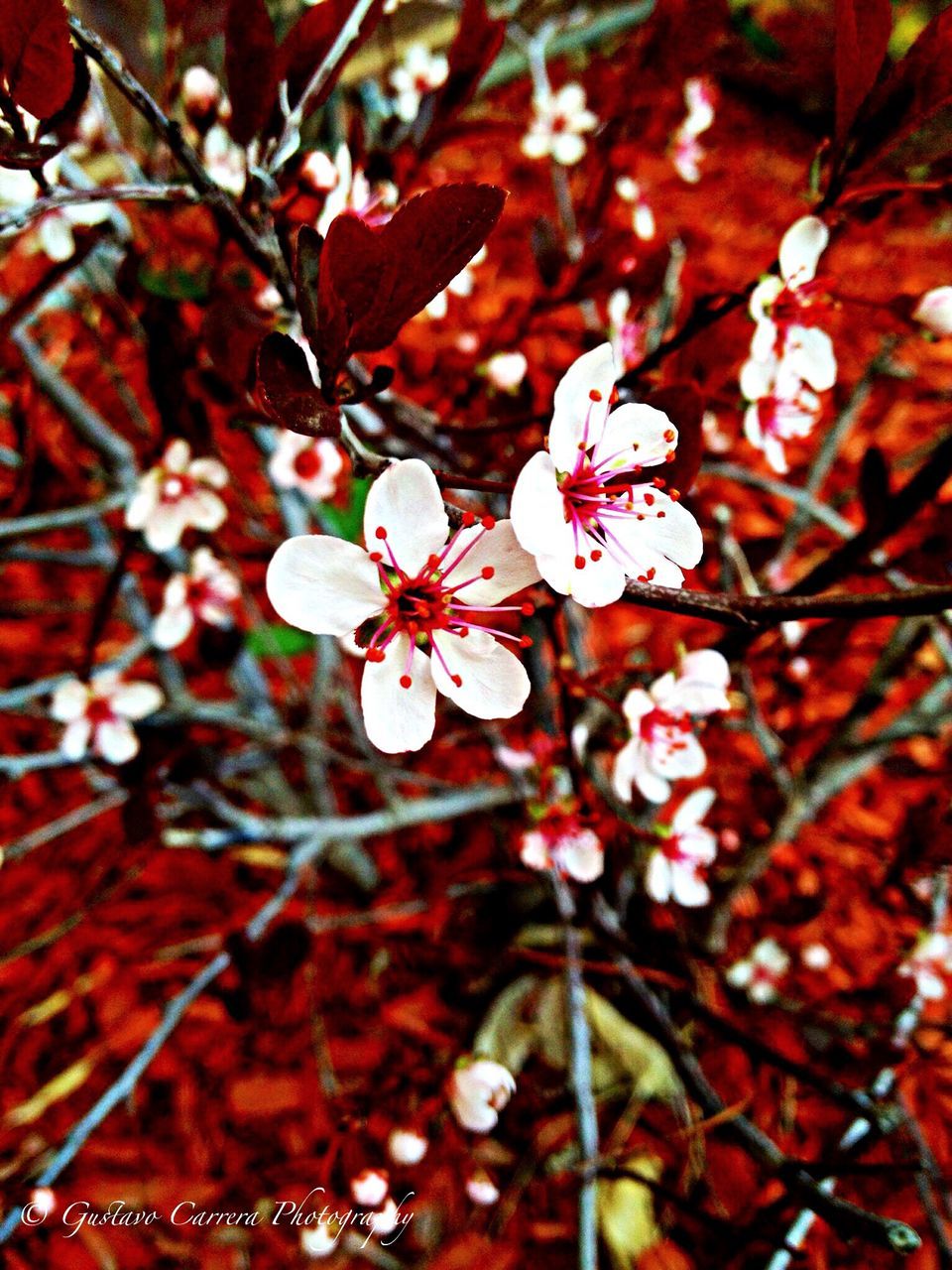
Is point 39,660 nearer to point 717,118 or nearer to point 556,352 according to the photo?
point 556,352

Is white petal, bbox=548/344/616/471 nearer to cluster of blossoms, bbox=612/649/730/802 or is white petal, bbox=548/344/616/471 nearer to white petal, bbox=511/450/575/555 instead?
white petal, bbox=511/450/575/555

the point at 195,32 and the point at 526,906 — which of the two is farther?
the point at 526,906

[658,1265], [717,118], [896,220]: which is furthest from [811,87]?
[658,1265]

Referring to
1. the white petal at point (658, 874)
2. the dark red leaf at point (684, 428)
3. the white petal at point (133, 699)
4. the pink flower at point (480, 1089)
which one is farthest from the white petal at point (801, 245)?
the white petal at point (133, 699)

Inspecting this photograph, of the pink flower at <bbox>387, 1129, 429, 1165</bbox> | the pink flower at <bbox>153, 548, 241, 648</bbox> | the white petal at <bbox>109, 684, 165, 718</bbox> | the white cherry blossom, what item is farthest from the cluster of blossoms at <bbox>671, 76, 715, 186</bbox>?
the pink flower at <bbox>387, 1129, 429, 1165</bbox>

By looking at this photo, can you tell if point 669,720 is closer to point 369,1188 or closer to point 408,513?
point 408,513

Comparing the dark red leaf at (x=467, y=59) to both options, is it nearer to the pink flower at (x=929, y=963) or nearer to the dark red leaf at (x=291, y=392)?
the dark red leaf at (x=291, y=392)
